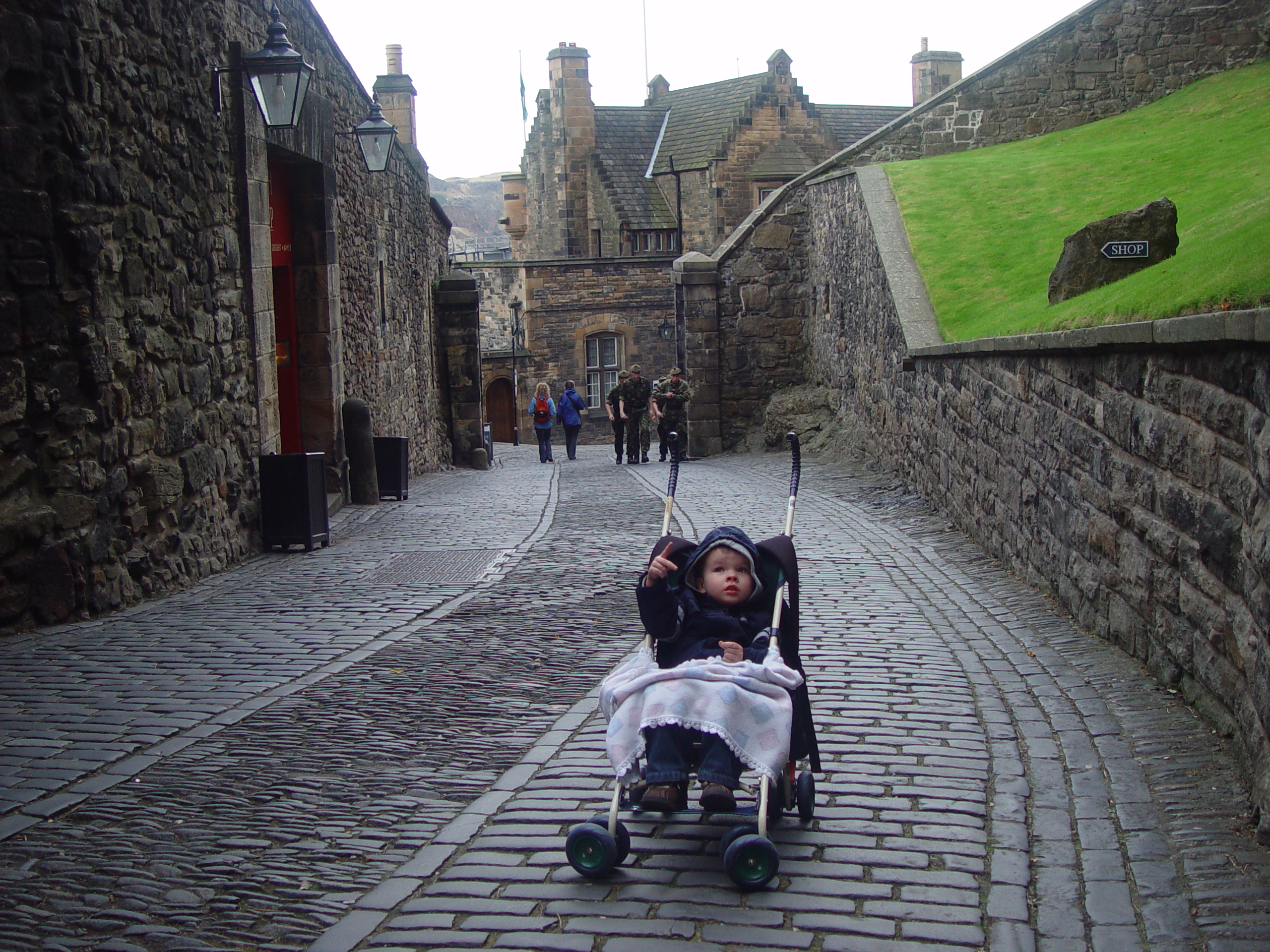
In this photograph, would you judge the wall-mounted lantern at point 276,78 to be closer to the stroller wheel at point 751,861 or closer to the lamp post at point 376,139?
the lamp post at point 376,139

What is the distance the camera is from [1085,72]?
21.7 m

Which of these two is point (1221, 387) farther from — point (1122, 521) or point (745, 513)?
point (745, 513)

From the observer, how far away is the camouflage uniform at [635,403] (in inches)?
848

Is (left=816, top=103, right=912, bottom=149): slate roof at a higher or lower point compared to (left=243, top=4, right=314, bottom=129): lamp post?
higher

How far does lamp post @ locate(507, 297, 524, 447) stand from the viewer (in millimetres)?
42406

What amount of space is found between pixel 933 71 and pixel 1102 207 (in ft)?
140

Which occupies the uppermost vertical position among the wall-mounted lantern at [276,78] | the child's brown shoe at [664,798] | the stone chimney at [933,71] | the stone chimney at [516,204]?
the stone chimney at [933,71]

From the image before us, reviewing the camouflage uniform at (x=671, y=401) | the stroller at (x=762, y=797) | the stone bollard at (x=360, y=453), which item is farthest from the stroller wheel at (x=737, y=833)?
the camouflage uniform at (x=671, y=401)

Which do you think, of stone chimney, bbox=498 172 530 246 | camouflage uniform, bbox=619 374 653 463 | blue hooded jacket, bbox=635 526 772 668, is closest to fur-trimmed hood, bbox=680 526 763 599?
blue hooded jacket, bbox=635 526 772 668

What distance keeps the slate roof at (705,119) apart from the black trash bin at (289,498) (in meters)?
36.4

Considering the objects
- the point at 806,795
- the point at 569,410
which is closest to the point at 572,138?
the point at 569,410

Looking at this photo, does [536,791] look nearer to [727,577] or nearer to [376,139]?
[727,577]

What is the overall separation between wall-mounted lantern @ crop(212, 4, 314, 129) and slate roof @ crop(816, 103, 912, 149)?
132 ft

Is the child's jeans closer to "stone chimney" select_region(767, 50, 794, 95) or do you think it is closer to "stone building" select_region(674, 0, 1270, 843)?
"stone building" select_region(674, 0, 1270, 843)
